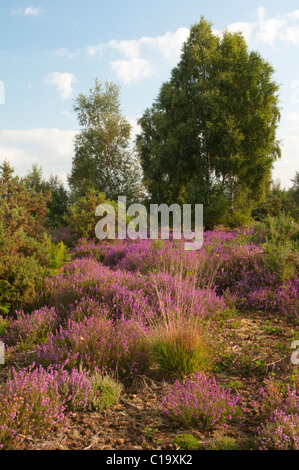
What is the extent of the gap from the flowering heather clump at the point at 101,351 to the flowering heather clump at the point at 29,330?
1.81 ft

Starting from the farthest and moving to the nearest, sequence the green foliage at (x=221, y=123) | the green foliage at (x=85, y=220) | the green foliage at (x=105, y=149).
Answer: the green foliage at (x=105, y=149) < the green foliage at (x=221, y=123) < the green foliage at (x=85, y=220)

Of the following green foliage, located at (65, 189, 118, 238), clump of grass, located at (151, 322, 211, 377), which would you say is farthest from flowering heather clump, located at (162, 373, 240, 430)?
green foliage, located at (65, 189, 118, 238)

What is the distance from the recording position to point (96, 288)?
558 centimetres

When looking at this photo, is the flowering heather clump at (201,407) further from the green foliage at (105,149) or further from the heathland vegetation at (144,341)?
the green foliage at (105,149)

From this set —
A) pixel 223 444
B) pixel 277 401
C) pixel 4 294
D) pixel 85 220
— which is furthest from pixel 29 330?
pixel 85 220

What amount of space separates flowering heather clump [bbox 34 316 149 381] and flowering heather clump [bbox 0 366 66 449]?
1.73ft

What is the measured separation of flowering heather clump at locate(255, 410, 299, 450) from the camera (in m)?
2.41

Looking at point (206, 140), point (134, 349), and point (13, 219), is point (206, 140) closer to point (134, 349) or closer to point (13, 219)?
point (13, 219)

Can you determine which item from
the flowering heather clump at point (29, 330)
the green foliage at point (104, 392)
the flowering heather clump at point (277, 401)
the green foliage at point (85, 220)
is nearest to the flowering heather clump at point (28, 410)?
the green foliage at point (104, 392)

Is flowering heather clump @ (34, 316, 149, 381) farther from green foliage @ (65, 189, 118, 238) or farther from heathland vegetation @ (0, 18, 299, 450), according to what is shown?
green foliage @ (65, 189, 118, 238)

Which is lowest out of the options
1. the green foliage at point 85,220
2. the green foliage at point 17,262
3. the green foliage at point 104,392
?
the green foliage at point 104,392

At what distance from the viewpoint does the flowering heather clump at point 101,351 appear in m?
3.72

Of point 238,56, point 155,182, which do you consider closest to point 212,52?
point 238,56

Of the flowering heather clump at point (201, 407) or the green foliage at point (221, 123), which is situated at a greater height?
the green foliage at point (221, 123)
